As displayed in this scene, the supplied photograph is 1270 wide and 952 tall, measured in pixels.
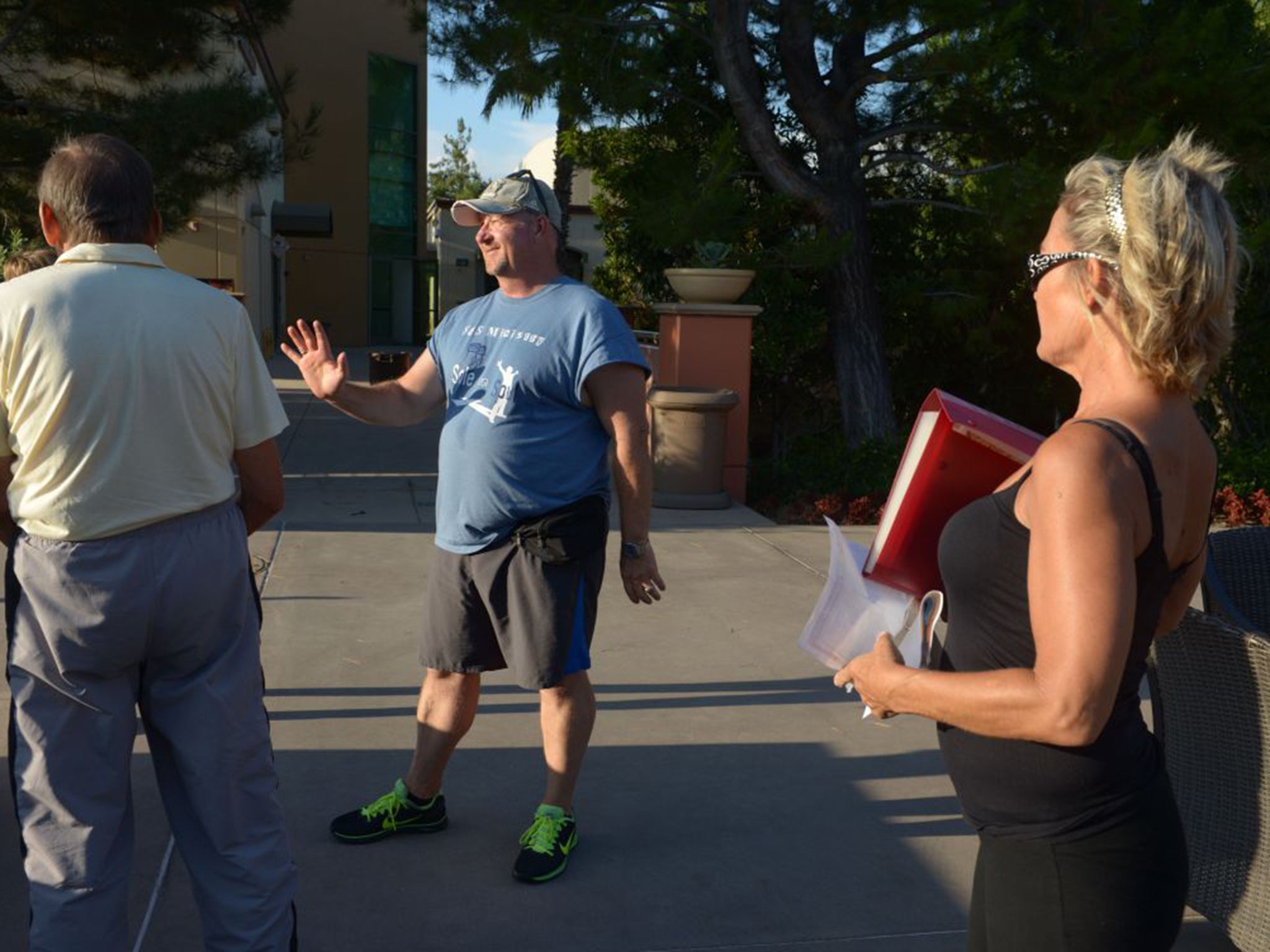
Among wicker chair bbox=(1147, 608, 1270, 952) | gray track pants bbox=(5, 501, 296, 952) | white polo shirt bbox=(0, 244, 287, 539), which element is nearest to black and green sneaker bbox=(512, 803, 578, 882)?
gray track pants bbox=(5, 501, 296, 952)

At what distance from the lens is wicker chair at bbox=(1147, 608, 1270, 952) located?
289cm

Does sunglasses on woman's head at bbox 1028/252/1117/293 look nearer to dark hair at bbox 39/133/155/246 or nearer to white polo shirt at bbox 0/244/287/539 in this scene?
white polo shirt at bbox 0/244/287/539

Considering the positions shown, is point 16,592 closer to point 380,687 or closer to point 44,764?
point 44,764

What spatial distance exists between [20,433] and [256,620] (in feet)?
2.03

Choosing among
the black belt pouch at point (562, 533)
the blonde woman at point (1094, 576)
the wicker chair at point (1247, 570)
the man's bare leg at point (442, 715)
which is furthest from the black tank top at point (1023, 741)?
the man's bare leg at point (442, 715)

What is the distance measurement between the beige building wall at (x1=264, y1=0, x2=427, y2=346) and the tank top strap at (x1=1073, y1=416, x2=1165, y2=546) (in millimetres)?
41920

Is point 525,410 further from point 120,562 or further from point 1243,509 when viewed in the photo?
point 1243,509

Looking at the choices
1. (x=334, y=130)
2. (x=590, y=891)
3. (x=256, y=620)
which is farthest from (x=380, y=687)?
(x=334, y=130)

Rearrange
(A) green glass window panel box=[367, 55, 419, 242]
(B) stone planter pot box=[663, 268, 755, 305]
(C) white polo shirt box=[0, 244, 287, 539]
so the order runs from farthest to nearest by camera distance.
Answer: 1. (A) green glass window panel box=[367, 55, 419, 242]
2. (B) stone planter pot box=[663, 268, 755, 305]
3. (C) white polo shirt box=[0, 244, 287, 539]

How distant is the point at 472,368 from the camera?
3615 millimetres

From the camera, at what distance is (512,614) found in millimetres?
3590

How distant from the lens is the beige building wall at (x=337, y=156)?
41.7 m

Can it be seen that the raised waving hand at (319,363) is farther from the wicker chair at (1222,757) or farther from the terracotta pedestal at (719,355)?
the terracotta pedestal at (719,355)

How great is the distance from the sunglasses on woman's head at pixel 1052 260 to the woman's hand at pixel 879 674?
56cm
